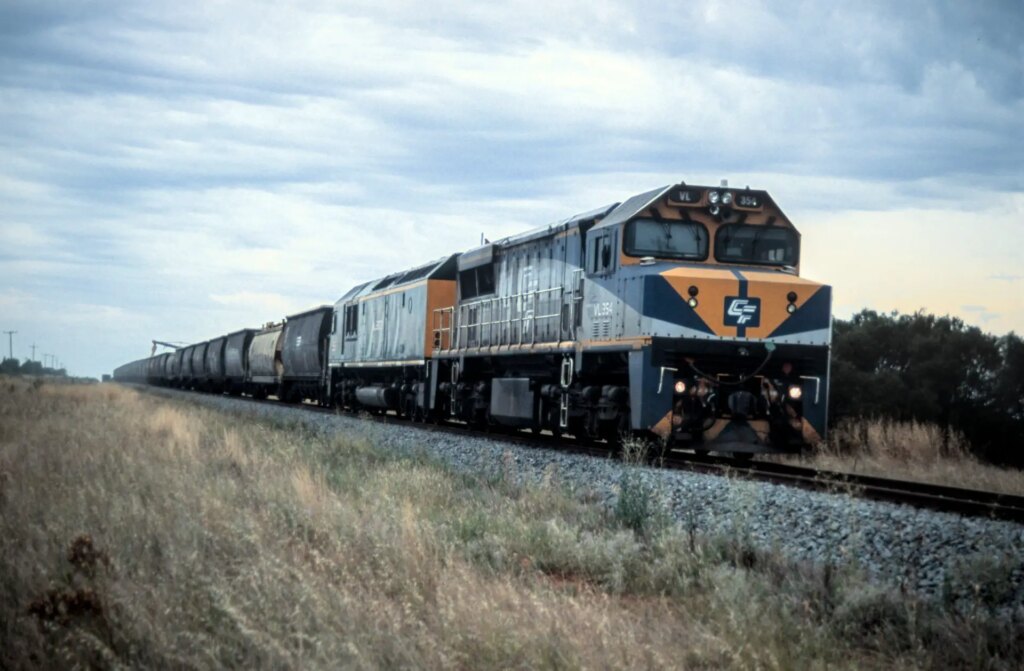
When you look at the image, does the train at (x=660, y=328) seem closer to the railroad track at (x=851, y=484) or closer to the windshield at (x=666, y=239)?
the windshield at (x=666, y=239)

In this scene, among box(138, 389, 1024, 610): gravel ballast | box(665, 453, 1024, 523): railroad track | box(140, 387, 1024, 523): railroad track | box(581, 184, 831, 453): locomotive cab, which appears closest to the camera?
box(138, 389, 1024, 610): gravel ballast

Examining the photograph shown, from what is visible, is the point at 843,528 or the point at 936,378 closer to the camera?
the point at 843,528

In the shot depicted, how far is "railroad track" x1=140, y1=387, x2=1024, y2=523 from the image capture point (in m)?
9.70

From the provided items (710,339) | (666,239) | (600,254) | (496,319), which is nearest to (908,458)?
(710,339)

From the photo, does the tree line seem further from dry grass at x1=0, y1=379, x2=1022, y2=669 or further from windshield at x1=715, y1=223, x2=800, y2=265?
dry grass at x1=0, y1=379, x2=1022, y2=669

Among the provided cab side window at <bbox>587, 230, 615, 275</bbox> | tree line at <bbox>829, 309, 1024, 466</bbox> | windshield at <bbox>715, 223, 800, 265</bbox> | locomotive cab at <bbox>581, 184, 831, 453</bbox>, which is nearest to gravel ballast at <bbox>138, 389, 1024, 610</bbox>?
locomotive cab at <bbox>581, 184, 831, 453</bbox>

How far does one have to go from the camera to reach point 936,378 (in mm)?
27969

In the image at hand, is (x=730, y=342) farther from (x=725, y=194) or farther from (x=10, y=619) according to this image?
(x=10, y=619)

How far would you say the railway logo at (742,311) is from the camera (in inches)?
558

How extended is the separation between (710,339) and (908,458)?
20.0 feet

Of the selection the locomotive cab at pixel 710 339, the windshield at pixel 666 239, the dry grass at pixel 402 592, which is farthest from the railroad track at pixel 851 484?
the windshield at pixel 666 239

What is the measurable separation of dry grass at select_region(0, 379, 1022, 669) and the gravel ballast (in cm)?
49

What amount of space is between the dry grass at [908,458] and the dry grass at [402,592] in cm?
658

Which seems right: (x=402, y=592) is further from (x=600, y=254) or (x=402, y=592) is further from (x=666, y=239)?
(x=600, y=254)
